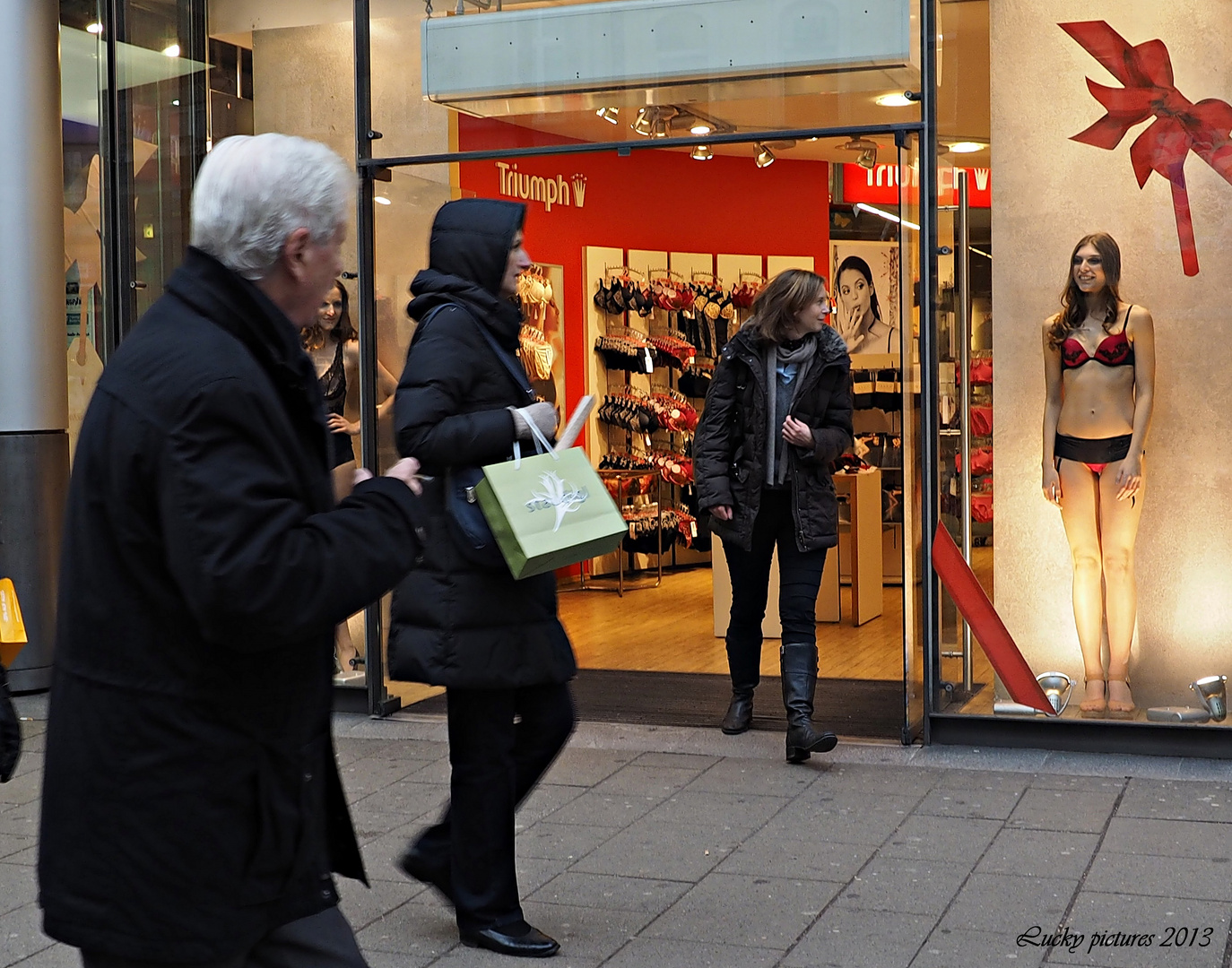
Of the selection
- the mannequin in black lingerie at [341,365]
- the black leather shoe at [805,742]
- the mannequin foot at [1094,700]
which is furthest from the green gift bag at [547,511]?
the mannequin in black lingerie at [341,365]

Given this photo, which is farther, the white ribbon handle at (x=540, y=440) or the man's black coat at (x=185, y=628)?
the white ribbon handle at (x=540, y=440)

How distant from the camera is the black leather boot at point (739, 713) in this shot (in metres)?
6.21

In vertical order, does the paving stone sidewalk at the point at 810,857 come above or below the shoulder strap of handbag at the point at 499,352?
below

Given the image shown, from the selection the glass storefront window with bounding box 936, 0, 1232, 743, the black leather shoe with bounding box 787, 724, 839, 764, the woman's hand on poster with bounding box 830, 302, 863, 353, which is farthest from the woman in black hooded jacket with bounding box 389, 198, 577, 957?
the woman's hand on poster with bounding box 830, 302, 863, 353

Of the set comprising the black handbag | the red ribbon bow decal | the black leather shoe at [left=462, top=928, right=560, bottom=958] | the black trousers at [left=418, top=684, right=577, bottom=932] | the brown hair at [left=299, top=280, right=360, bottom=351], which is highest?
the red ribbon bow decal

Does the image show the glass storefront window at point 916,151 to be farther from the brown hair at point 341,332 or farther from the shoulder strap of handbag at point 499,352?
the shoulder strap of handbag at point 499,352

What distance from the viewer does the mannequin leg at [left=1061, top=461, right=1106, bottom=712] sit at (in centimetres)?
590

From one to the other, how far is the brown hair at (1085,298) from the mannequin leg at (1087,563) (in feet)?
1.67

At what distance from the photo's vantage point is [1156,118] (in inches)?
225

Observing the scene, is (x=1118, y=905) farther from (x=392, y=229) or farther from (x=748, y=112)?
(x=392, y=229)

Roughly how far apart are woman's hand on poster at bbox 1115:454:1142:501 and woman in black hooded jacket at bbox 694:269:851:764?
3.36 feet

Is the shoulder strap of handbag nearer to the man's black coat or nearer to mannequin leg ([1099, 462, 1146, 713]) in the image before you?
the man's black coat

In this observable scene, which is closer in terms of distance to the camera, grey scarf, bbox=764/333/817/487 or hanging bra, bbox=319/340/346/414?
grey scarf, bbox=764/333/817/487

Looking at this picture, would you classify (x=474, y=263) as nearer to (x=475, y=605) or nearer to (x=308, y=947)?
(x=475, y=605)
